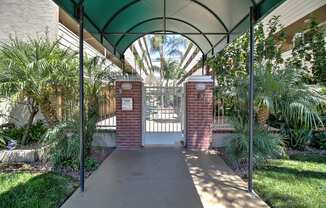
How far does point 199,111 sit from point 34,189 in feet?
16.1

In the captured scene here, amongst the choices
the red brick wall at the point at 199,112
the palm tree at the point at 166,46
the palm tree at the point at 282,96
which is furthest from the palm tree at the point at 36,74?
the palm tree at the point at 166,46

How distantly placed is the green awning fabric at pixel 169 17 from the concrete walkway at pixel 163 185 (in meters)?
3.16

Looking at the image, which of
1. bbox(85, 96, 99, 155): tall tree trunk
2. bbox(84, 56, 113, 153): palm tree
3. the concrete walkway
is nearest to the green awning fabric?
bbox(84, 56, 113, 153): palm tree

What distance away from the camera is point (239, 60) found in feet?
36.2

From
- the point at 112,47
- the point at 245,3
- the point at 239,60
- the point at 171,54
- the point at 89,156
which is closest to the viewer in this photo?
the point at 245,3

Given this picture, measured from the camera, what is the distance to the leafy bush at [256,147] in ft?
19.5

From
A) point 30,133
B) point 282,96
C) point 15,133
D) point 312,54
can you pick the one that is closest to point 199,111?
point 282,96

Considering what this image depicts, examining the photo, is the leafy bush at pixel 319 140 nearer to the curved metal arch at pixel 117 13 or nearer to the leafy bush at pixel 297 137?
the leafy bush at pixel 297 137

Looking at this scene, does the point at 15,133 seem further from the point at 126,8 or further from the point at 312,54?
the point at 312,54

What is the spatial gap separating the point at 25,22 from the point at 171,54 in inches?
1019

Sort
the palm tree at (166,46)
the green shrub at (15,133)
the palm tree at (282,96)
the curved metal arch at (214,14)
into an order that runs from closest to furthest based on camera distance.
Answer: the palm tree at (282,96), the curved metal arch at (214,14), the green shrub at (15,133), the palm tree at (166,46)

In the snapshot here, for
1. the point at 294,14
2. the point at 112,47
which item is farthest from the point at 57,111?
the point at 294,14

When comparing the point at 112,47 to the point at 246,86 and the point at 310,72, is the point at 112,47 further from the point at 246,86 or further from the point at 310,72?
the point at 310,72

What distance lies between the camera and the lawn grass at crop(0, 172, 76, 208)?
4.08 meters
